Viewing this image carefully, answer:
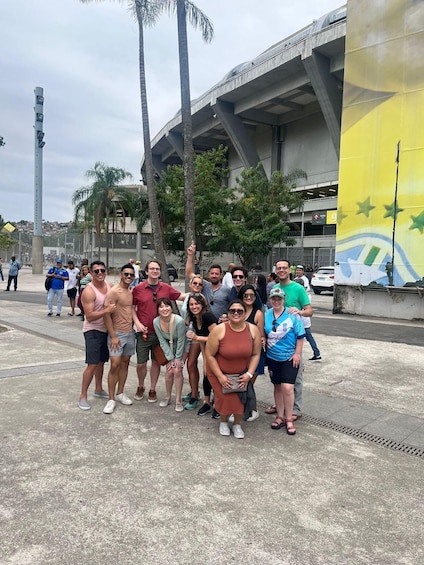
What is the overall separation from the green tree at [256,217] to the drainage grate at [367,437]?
19950 millimetres

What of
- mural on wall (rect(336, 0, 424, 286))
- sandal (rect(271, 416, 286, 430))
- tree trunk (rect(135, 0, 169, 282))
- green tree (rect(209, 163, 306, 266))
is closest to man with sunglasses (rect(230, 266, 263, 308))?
sandal (rect(271, 416, 286, 430))

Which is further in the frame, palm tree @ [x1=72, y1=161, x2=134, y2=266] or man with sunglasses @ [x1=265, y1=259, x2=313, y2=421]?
palm tree @ [x1=72, y1=161, x2=134, y2=266]

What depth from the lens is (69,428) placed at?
13.9 ft

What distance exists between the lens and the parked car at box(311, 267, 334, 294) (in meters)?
22.6

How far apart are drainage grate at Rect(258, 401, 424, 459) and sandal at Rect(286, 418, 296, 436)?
0.40 m

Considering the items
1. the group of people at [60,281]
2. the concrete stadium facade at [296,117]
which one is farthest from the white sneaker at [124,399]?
the concrete stadium facade at [296,117]

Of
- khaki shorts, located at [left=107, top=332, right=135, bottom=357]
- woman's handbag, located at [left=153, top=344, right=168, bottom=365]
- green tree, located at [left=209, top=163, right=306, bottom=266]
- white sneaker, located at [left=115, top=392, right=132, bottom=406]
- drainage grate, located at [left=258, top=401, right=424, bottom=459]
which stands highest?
green tree, located at [left=209, top=163, right=306, bottom=266]

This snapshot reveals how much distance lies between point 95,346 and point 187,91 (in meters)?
9.99

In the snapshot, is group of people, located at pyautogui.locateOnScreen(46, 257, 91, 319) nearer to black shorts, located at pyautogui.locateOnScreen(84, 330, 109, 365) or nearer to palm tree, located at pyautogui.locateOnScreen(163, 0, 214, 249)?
palm tree, located at pyautogui.locateOnScreen(163, 0, 214, 249)

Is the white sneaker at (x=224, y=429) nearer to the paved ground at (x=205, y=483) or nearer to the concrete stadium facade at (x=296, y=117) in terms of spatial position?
the paved ground at (x=205, y=483)

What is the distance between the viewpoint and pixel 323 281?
22.8 m

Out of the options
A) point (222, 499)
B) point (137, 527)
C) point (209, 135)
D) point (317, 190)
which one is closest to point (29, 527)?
point (137, 527)

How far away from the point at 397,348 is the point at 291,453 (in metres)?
5.74

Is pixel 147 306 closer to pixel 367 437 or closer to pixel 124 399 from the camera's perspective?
pixel 124 399
